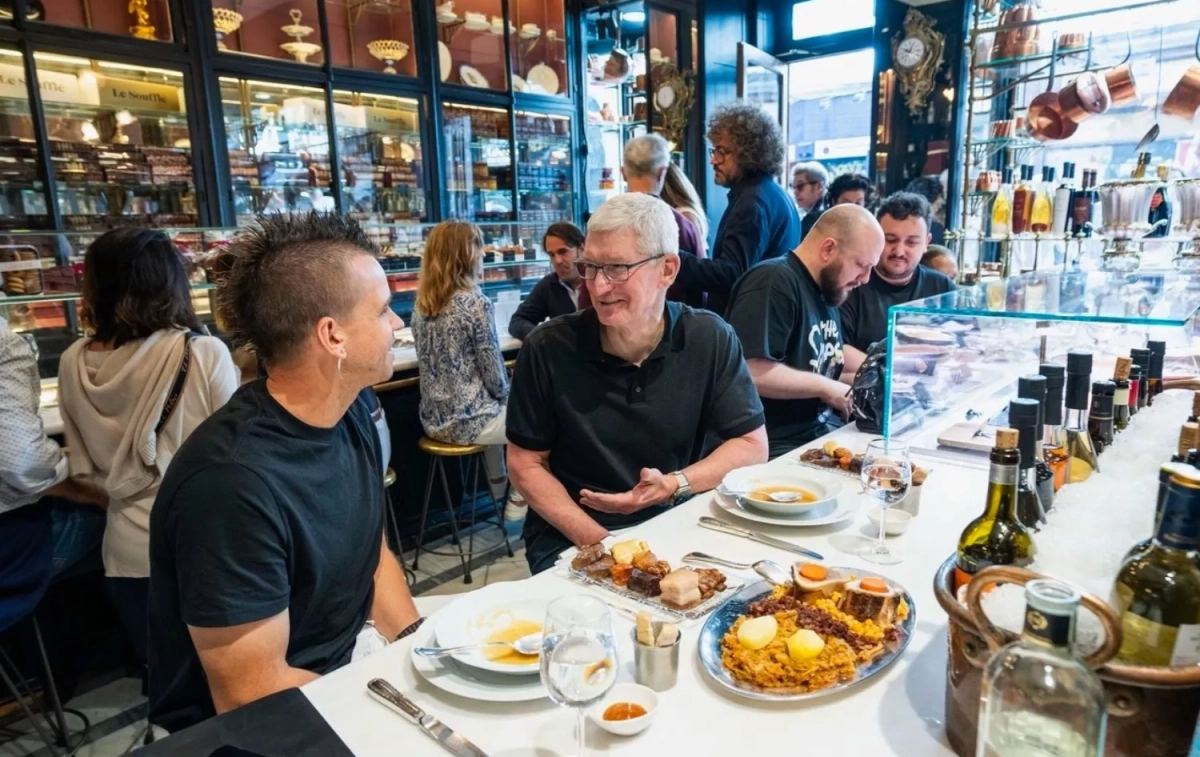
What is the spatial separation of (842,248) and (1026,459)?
1528 millimetres

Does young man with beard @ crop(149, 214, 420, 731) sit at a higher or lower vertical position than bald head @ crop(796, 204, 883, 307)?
lower

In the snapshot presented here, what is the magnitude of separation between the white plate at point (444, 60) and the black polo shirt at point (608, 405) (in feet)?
13.5

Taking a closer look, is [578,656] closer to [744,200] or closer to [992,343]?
[992,343]

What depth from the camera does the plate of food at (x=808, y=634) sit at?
1023 mm

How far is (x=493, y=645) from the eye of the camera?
3.63 feet

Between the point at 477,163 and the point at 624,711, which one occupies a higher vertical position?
the point at 477,163

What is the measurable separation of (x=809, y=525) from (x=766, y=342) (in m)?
1.10

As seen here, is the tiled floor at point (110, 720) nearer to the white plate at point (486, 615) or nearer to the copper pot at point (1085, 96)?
the white plate at point (486, 615)

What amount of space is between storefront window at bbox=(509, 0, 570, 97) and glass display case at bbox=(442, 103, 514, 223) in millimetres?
397

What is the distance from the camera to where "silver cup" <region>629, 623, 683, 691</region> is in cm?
104

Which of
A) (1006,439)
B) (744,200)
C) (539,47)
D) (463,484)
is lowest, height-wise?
(463,484)

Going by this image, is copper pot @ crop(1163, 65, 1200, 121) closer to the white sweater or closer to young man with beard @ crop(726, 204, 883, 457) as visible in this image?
young man with beard @ crop(726, 204, 883, 457)

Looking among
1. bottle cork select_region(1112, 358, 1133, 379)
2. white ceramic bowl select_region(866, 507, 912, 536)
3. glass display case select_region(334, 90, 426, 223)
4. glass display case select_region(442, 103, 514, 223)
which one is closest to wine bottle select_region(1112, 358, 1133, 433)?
bottle cork select_region(1112, 358, 1133, 379)

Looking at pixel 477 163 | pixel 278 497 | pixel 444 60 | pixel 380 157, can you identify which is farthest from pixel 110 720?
pixel 444 60
